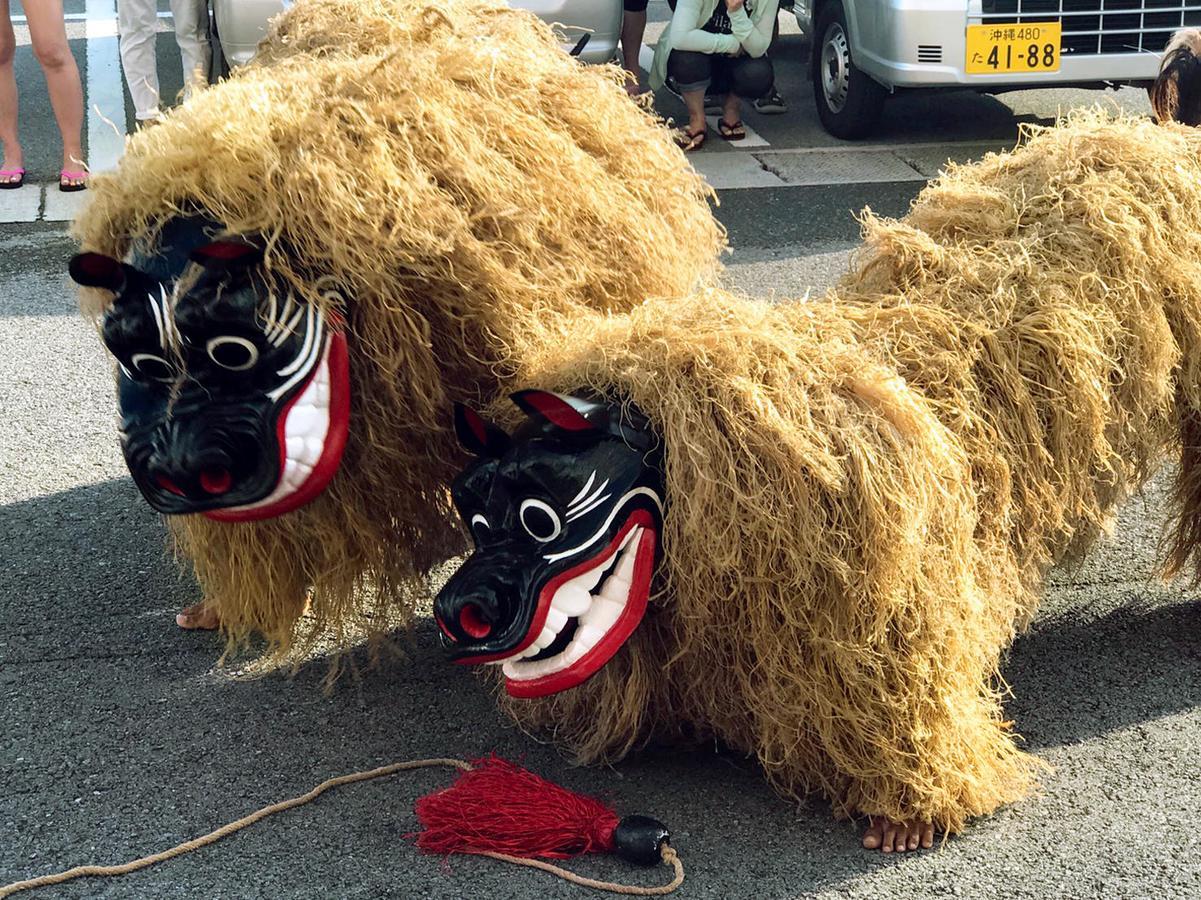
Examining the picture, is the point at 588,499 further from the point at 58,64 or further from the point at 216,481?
the point at 58,64

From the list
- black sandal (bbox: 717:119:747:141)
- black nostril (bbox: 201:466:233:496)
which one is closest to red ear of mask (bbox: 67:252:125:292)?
black nostril (bbox: 201:466:233:496)

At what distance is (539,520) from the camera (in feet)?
8.13

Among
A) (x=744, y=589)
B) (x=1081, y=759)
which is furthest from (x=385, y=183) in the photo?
(x=1081, y=759)

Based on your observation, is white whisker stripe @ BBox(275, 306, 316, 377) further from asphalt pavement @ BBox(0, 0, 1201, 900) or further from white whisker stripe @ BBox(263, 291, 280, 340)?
asphalt pavement @ BBox(0, 0, 1201, 900)

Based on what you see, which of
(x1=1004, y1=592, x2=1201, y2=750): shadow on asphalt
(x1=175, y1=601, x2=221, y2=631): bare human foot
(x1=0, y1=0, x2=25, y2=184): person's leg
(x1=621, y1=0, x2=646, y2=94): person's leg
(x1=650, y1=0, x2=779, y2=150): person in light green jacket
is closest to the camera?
(x1=1004, y1=592, x2=1201, y2=750): shadow on asphalt

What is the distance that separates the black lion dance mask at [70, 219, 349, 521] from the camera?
2518 millimetres

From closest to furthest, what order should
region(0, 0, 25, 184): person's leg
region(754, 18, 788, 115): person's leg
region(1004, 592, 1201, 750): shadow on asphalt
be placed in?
region(1004, 592, 1201, 750): shadow on asphalt
region(0, 0, 25, 184): person's leg
region(754, 18, 788, 115): person's leg

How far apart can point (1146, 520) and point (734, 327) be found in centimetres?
201

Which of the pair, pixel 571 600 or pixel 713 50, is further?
pixel 713 50

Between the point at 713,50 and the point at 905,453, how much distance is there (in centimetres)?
463

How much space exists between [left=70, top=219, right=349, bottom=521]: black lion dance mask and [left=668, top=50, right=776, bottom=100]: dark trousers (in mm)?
4550

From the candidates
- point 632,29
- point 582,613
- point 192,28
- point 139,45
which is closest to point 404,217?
point 582,613

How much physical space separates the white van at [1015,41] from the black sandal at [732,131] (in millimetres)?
717

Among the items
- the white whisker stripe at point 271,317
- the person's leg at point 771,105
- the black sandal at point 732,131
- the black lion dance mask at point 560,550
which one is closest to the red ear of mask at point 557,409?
the black lion dance mask at point 560,550
